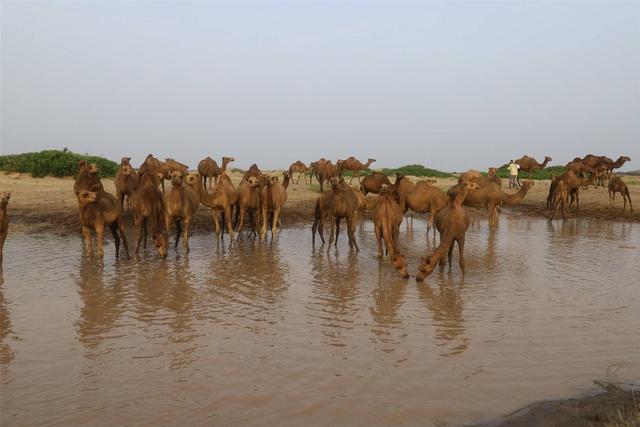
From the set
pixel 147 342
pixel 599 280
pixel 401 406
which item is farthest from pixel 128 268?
pixel 599 280

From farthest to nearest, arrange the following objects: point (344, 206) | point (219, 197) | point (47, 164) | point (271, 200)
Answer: point (47, 164) < point (271, 200) < point (219, 197) < point (344, 206)

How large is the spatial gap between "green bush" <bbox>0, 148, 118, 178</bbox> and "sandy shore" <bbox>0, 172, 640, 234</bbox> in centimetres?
58

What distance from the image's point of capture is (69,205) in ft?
65.9

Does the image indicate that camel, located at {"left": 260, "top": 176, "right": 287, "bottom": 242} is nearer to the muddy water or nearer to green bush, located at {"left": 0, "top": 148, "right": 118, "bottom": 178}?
the muddy water

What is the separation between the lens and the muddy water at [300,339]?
17.6 feet

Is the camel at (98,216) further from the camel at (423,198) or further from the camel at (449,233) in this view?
the camel at (423,198)

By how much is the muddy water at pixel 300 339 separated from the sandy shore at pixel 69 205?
5335 mm

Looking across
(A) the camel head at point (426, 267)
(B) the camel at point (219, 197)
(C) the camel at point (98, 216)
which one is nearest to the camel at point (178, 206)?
(C) the camel at point (98, 216)

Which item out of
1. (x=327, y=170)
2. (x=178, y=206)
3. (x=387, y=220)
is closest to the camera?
(x=387, y=220)

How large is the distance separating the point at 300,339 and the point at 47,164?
2485cm

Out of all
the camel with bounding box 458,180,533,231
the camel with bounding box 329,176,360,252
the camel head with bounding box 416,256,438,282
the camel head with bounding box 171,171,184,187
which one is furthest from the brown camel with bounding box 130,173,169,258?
the camel with bounding box 458,180,533,231

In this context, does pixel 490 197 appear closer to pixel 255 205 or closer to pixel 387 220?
pixel 255 205

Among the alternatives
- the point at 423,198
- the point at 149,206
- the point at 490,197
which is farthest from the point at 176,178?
the point at 490,197

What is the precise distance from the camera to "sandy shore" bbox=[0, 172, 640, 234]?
1770 centimetres
